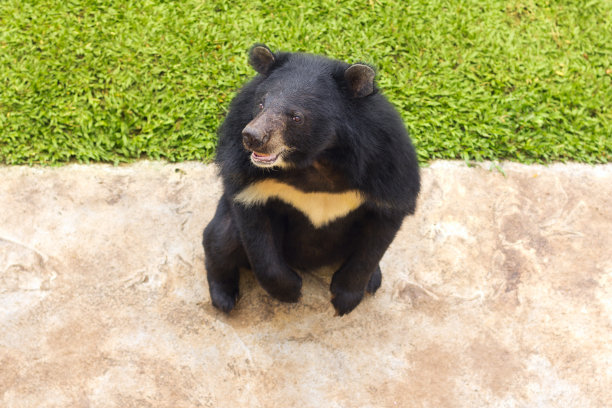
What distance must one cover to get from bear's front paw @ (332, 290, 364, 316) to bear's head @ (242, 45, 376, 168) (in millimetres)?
1023

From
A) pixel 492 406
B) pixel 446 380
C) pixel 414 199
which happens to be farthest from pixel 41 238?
pixel 492 406

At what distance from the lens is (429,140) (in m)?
4.91

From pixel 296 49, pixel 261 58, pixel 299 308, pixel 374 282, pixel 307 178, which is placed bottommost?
pixel 299 308

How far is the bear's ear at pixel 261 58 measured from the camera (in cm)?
296

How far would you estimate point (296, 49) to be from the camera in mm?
5297

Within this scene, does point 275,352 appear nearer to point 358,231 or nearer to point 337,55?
point 358,231

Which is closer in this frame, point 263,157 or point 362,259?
point 263,157

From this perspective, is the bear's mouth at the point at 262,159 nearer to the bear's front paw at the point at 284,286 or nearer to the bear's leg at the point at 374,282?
the bear's front paw at the point at 284,286

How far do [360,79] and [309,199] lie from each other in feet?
2.47

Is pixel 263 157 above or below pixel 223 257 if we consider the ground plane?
above

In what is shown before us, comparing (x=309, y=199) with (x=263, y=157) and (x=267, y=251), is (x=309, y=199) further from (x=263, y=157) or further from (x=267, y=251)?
(x=263, y=157)

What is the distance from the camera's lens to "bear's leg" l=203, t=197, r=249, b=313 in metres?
3.62

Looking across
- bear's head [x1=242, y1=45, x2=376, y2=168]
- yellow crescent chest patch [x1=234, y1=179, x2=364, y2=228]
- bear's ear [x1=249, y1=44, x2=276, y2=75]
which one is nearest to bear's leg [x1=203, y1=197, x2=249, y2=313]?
yellow crescent chest patch [x1=234, y1=179, x2=364, y2=228]

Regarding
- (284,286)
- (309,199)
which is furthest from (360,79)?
(284,286)
